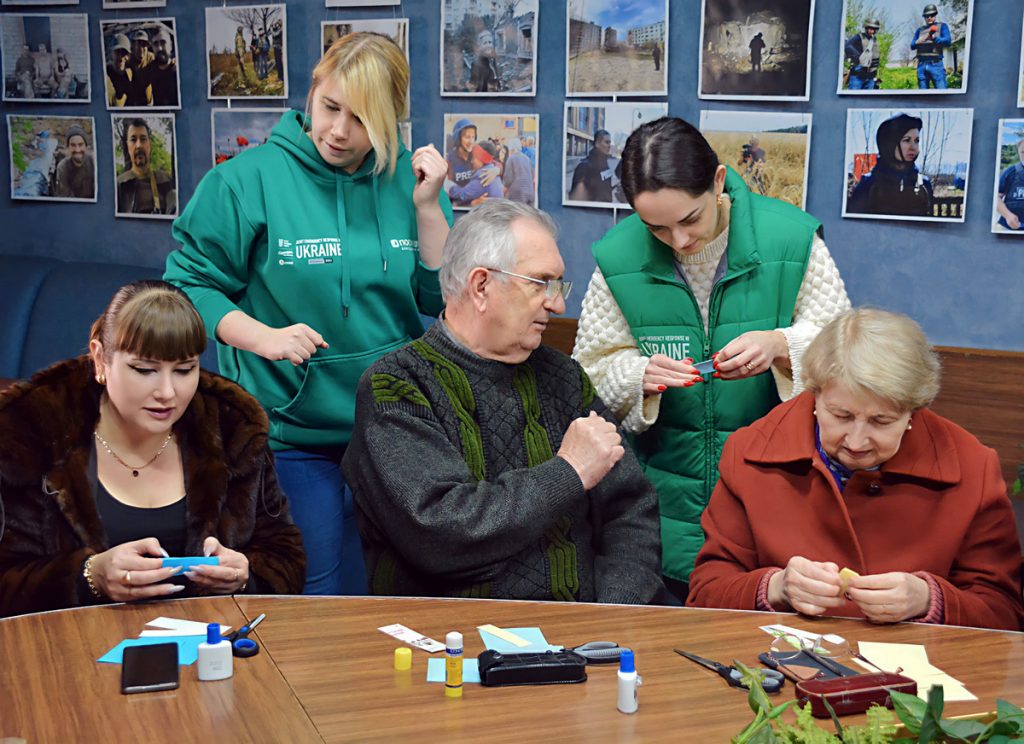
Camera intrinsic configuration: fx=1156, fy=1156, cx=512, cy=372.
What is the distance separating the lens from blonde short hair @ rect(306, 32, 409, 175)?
2701 millimetres

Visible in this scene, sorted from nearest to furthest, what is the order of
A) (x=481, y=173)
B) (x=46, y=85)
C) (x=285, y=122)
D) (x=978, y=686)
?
(x=978, y=686)
(x=285, y=122)
(x=481, y=173)
(x=46, y=85)

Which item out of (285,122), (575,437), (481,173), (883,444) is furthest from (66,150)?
(883,444)

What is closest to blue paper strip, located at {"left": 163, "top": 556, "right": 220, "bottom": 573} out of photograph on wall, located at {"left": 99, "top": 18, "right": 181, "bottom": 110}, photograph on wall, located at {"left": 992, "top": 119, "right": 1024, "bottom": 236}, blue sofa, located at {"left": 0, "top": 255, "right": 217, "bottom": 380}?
photograph on wall, located at {"left": 992, "top": 119, "right": 1024, "bottom": 236}

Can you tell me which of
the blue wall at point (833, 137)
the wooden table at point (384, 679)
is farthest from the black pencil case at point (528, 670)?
the blue wall at point (833, 137)

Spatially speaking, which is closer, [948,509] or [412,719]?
[412,719]

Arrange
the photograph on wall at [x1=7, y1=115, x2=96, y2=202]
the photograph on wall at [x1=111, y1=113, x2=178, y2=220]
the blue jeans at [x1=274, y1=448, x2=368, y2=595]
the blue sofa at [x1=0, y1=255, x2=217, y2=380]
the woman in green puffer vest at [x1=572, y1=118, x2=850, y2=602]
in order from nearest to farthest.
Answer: the woman in green puffer vest at [x1=572, y1=118, x2=850, y2=602], the blue jeans at [x1=274, y1=448, x2=368, y2=595], the blue sofa at [x1=0, y1=255, x2=217, y2=380], the photograph on wall at [x1=111, y1=113, x2=178, y2=220], the photograph on wall at [x1=7, y1=115, x2=96, y2=202]

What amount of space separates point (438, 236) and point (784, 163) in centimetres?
120

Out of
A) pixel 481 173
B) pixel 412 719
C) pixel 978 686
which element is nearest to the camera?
pixel 412 719

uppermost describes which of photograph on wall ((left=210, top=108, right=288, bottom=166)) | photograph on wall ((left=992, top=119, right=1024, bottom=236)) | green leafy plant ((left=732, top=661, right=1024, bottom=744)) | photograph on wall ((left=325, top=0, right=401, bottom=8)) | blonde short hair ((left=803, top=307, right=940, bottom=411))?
photograph on wall ((left=325, top=0, right=401, bottom=8))

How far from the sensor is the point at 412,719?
1.64m

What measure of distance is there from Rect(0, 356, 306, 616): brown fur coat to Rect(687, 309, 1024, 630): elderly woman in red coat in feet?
3.10

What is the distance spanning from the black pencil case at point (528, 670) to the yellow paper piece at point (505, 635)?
0.10 metres

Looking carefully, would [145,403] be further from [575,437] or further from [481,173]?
[481,173]

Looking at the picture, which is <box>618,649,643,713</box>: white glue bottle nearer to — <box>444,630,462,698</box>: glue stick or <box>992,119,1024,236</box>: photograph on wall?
<box>444,630,462,698</box>: glue stick
